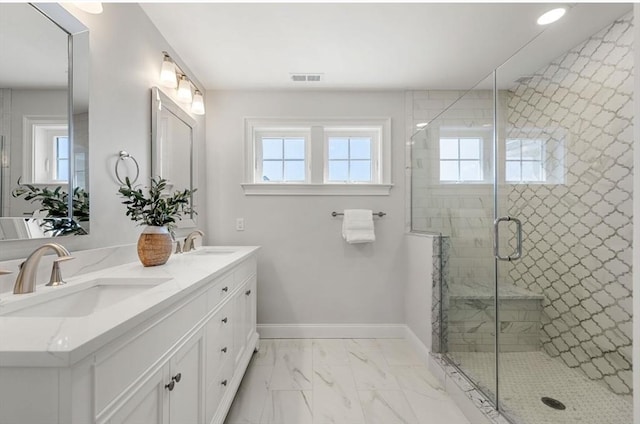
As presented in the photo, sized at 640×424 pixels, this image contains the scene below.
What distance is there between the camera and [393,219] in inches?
97.4

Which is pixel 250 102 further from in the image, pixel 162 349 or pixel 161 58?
pixel 162 349

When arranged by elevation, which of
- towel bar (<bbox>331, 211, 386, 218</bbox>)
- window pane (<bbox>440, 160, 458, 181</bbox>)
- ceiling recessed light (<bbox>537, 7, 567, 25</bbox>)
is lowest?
towel bar (<bbox>331, 211, 386, 218</bbox>)

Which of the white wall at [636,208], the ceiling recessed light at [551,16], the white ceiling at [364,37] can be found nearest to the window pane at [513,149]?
the white ceiling at [364,37]

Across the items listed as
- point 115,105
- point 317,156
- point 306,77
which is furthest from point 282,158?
point 115,105

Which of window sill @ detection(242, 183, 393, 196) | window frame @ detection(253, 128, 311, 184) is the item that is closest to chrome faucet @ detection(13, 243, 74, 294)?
window sill @ detection(242, 183, 393, 196)

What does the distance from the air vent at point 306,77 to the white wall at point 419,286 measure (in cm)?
150

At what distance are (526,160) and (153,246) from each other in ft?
7.56

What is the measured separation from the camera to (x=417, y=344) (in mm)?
2176

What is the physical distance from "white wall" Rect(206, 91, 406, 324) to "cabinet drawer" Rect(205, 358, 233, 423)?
1038 mm

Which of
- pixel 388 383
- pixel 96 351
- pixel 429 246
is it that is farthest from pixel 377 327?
pixel 96 351

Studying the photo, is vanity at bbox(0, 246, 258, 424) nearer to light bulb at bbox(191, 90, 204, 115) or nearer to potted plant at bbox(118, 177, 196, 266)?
potted plant at bbox(118, 177, 196, 266)

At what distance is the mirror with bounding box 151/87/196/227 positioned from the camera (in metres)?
1.66

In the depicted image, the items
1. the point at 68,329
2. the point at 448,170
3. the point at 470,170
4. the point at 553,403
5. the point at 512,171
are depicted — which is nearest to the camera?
the point at 68,329

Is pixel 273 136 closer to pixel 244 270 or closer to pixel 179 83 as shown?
pixel 179 83
